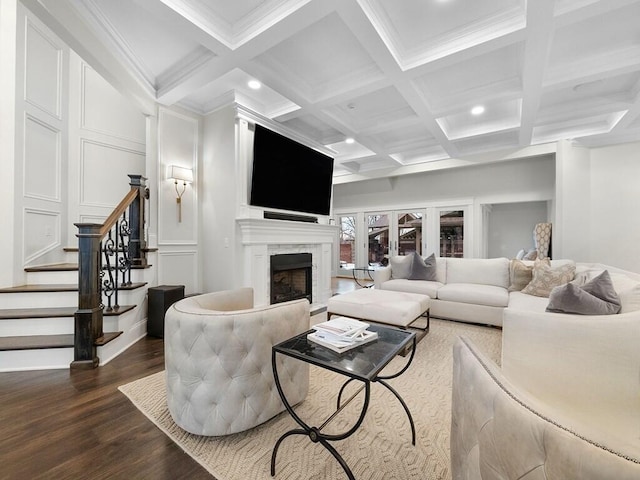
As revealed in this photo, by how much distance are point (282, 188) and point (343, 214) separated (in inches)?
173

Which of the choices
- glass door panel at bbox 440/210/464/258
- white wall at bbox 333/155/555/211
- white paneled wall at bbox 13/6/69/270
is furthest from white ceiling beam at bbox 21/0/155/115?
glass door panel at bbox 440/210/464/258

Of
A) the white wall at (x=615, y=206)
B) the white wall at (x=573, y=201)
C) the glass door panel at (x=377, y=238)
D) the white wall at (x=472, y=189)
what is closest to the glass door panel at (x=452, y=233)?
the white wall at (x=472, y=189)

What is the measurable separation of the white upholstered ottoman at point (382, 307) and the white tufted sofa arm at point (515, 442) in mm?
1965

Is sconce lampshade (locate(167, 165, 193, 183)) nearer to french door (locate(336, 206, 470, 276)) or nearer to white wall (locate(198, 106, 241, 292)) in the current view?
white wall (locate(198, 106, 241, 292))

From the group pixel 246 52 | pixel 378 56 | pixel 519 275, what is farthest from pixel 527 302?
pixel 246 52

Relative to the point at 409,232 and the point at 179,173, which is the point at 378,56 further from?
the point at 409,232

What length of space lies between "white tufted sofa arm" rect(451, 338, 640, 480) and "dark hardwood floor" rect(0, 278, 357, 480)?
1254 millimetres

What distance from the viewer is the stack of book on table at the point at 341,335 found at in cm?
149

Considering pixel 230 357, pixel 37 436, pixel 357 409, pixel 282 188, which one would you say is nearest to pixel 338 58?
pixel 282 188

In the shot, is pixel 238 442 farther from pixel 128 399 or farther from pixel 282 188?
pixel 282 188

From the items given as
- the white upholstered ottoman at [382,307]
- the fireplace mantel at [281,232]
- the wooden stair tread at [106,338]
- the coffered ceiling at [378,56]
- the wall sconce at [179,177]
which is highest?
the coffered ceiling at [378,56]

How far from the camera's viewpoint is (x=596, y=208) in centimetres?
507

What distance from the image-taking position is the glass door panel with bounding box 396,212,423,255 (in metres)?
7.36

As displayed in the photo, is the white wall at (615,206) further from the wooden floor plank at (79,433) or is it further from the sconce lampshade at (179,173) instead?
the wooden floor plank at (79,433)
